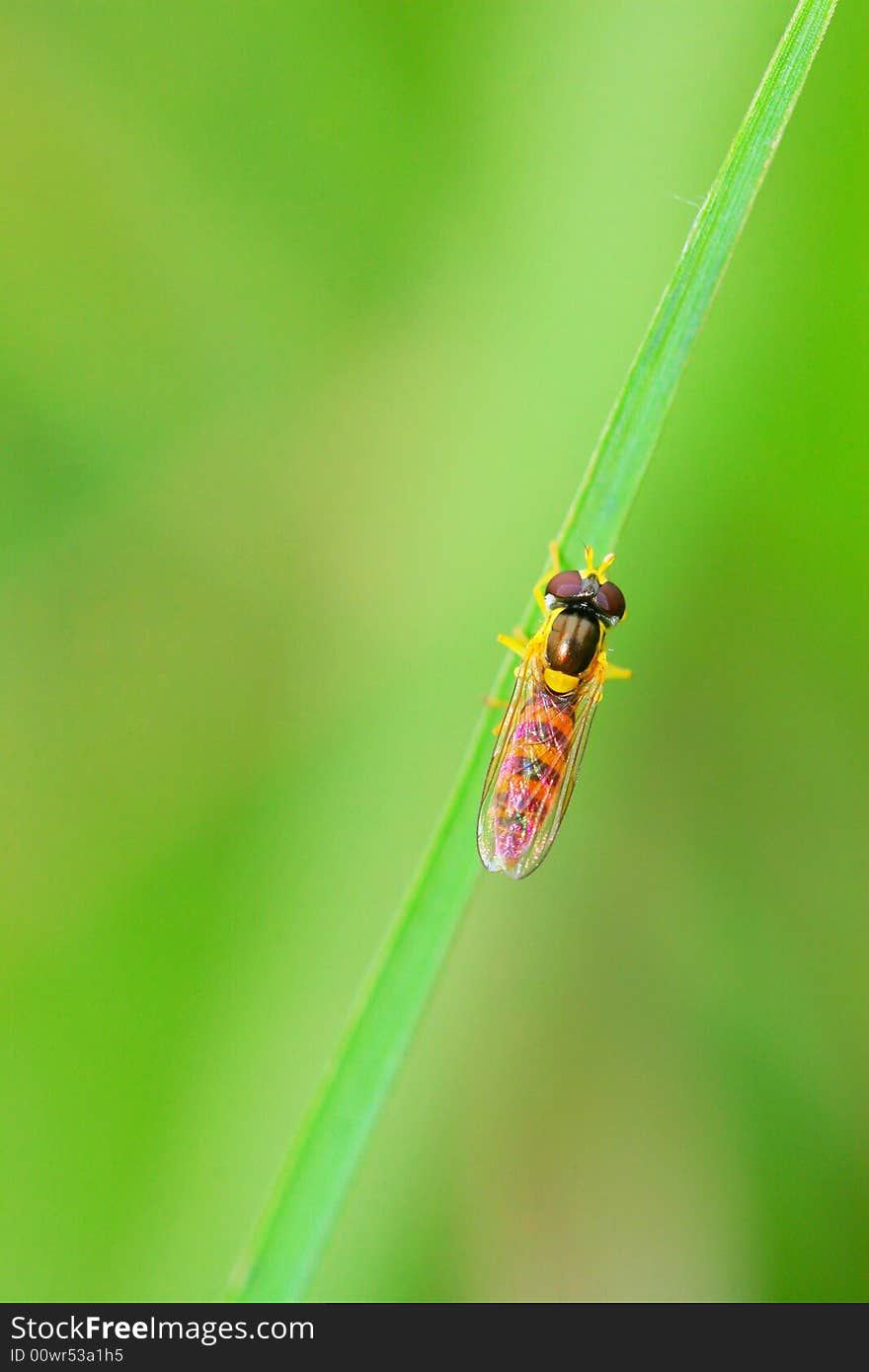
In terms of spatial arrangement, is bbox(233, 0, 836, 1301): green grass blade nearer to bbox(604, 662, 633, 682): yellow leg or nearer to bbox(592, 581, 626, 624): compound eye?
bbox(592, 581, 626, 624): compound eye

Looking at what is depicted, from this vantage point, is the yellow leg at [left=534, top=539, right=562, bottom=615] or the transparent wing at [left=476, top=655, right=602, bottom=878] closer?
the yellow leg at [left=534, top=539, right=562, bottom=615]

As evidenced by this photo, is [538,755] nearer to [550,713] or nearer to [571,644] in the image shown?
[550,713]

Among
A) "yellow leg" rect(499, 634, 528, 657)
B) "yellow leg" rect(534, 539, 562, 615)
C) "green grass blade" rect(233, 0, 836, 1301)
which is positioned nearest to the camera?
"green grass blade" rect(233, 0, 836, 1301)

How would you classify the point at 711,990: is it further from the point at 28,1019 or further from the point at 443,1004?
the point at 28,1019

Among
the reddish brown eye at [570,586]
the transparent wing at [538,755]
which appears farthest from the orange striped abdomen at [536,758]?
the reddish brown eye at [570,586]

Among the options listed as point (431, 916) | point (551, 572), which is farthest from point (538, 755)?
point (431, 916)

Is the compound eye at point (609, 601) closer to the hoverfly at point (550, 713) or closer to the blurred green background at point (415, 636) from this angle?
the hoverfly at point (550, 713)

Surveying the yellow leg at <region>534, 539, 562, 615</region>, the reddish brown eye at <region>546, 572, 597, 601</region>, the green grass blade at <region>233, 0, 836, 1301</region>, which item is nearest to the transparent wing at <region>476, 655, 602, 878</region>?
the reddish brown eye at <region>546, 572, 597, 601</region>

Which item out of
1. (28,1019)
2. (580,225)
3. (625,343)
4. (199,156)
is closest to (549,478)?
(625,343)
